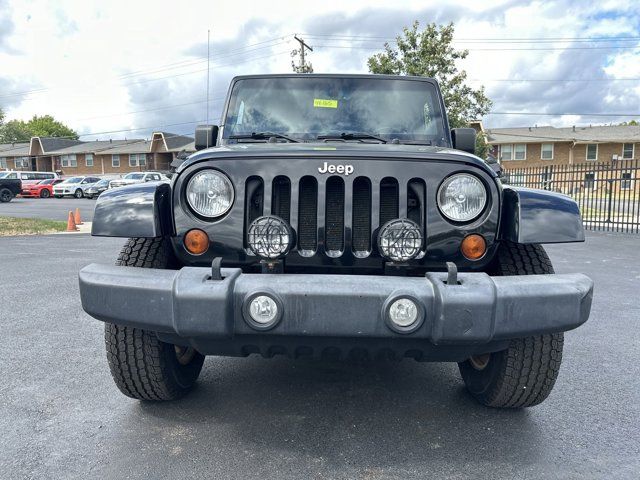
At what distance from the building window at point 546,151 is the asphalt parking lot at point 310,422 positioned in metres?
39.7

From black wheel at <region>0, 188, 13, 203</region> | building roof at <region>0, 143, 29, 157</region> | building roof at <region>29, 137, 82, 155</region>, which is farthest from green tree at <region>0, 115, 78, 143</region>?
black wheel at <region>0, 188, 13, 203</region>

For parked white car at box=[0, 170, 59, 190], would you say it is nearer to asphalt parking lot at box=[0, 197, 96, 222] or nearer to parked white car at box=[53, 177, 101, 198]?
parked white car at box=[53, 177, 101, 198]

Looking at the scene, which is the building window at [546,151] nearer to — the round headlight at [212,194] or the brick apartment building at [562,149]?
the brick apartment building at [562,149]

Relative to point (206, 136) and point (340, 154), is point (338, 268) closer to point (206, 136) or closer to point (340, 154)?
point (340, 154)

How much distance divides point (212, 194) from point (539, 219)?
1.46 m

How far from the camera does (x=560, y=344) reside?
2.53 metres

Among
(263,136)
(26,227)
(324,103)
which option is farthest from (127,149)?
(263,136)

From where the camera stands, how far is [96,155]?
177 ft

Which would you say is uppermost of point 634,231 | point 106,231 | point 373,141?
point 373,141

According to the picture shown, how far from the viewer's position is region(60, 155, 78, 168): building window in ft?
184

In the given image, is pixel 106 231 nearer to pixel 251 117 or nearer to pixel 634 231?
pixel 251 117

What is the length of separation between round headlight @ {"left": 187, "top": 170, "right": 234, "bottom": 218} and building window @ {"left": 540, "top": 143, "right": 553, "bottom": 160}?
138 ft

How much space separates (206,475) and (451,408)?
137 centimetres

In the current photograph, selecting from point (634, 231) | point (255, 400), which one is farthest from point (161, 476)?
point (634, 231)
